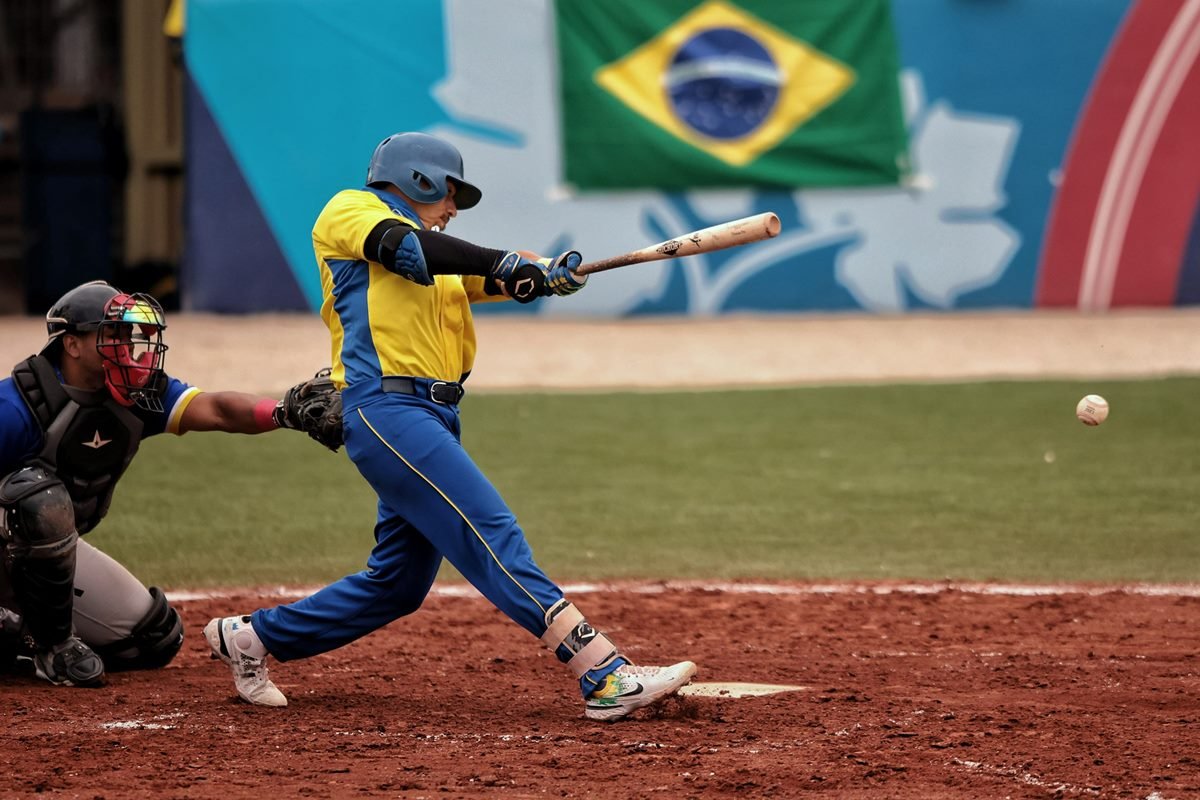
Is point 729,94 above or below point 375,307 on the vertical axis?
above

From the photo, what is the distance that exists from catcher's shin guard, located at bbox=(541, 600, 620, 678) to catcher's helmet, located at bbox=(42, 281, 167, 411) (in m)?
1.55

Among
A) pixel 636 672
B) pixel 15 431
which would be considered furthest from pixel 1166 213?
pixel 15 431

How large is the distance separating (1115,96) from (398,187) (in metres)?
12.0

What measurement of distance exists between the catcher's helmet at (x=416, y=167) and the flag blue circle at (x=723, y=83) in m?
10.9

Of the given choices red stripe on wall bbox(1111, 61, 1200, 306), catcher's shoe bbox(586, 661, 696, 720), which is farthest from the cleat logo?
red stripe on wall bbox(1111, 61, 1200, 306)

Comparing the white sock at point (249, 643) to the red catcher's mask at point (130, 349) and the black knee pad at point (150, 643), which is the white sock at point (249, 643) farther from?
the red catcher's mask at point (130, 349)

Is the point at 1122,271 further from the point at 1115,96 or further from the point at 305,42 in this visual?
the point at 305,42

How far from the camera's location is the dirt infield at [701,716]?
13.6 feet

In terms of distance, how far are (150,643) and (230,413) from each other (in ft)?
2.97

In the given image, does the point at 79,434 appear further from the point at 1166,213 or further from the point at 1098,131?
the point at 1166,213

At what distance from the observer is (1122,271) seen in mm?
15562

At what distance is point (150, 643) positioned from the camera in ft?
18.5

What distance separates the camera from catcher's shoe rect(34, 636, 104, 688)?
17.5 ft

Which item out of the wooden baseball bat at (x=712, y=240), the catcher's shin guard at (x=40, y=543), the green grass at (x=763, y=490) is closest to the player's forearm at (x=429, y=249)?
the wooden baseball bat at (x=712, y=240)
